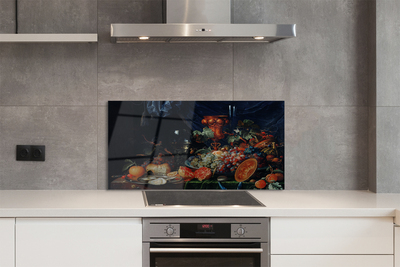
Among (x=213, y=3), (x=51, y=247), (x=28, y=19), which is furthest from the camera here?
(x=28, y=19)

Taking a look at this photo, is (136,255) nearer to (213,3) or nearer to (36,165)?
(36,165)

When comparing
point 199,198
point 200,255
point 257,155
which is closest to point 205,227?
point 200,255

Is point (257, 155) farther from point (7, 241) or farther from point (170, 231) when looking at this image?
point (7, 241)

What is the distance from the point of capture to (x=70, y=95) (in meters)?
2.29

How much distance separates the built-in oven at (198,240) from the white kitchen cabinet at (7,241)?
0.63m

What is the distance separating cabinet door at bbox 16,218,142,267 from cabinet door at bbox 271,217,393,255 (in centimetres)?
70

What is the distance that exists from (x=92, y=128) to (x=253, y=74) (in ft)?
3.50

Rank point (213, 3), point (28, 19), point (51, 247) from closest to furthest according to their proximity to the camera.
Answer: point (51, 247) < point (213, 3) < point (28, 19)

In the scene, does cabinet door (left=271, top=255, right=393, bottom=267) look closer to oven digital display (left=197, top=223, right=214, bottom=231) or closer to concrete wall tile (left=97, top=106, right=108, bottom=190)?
oven digital display (left=197, top=223, right=214, bottom=231)

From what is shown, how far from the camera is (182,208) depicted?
70.0 inches

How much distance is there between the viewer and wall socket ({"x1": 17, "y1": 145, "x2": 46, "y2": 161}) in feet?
7.45

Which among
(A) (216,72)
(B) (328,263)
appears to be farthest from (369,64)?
(B) (328,263)

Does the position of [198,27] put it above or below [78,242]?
above

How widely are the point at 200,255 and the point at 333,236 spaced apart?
0.65m
